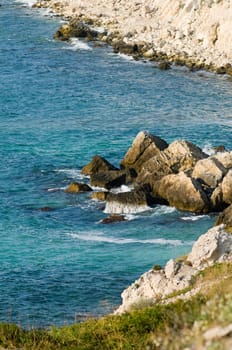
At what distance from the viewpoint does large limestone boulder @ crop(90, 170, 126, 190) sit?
49188 millimetres

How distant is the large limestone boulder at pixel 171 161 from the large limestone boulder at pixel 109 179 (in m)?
0.97

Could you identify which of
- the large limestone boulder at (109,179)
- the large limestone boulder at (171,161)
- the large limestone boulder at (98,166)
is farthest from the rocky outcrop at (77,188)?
the large limestone boulder at (171,161)

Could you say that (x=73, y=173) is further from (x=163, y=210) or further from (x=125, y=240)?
(x=125, y=240)

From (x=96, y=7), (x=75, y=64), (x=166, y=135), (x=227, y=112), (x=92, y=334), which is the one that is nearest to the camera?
(x=92, y=334)

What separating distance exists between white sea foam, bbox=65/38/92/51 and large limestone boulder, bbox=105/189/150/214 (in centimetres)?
4468

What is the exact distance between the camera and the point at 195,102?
67812mm

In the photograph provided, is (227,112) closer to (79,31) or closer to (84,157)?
(84,157)

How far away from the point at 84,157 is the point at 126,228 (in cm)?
1305

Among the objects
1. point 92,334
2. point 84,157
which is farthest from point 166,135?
point 92,334

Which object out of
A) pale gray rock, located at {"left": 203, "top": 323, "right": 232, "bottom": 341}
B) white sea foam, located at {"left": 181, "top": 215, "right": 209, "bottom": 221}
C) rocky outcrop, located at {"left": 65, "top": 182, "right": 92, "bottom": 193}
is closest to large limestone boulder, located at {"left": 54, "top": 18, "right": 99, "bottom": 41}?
rocky outcrop, located at {"left": 65, "top": 182, "right": 92, "bottom": 193}

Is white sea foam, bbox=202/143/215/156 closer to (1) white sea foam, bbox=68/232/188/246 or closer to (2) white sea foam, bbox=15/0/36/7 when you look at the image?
(1) white sea foam, bbox=68/232/188/246

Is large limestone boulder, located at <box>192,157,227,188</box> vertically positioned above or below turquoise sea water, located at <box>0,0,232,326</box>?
above

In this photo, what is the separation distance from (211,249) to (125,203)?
16532 mm

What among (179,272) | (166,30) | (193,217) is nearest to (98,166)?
(193,217)
